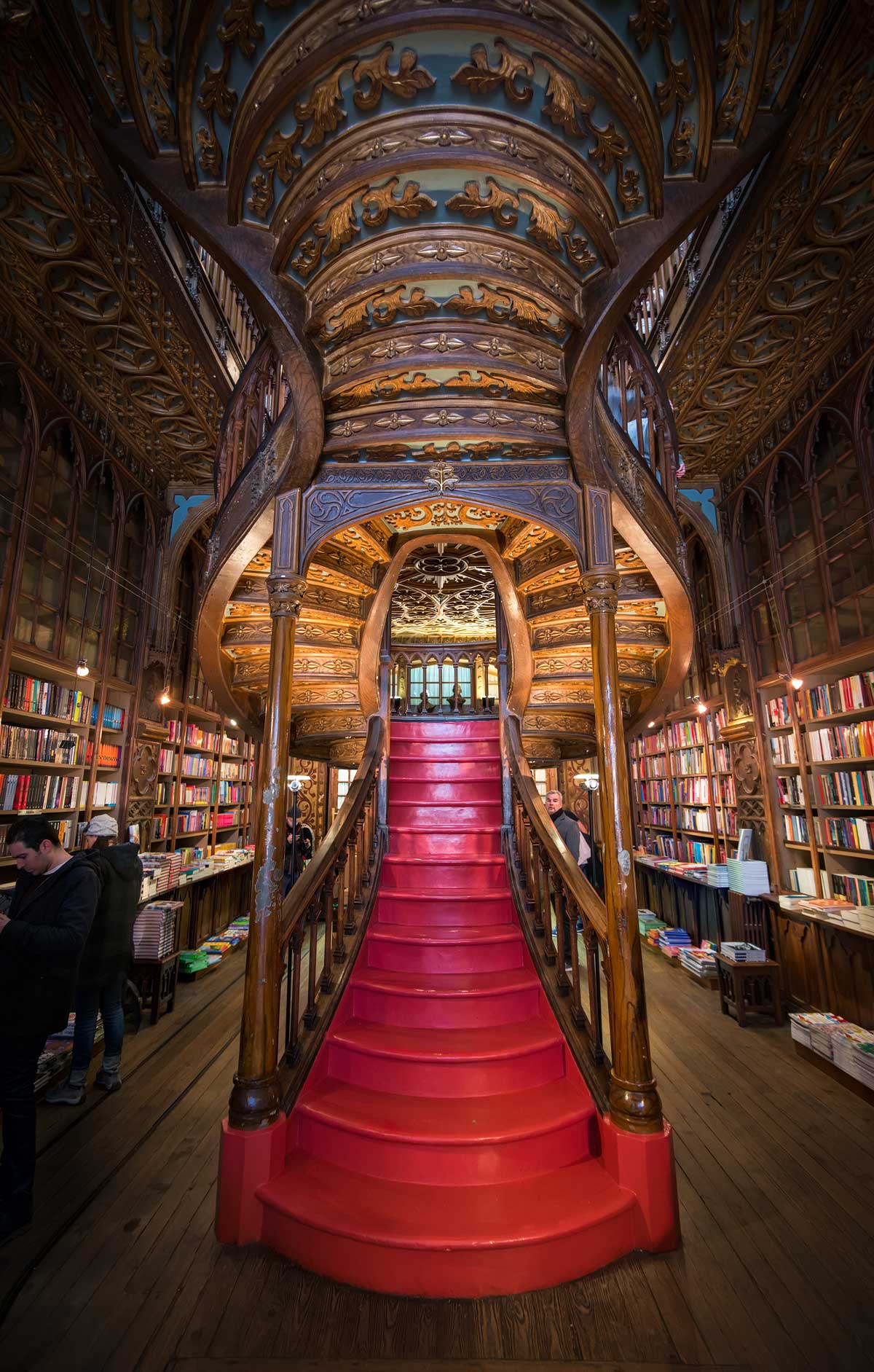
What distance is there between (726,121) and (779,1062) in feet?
15.3

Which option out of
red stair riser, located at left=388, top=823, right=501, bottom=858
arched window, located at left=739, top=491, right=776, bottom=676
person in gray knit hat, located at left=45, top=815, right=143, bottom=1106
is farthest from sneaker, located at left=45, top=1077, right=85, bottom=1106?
arched window, located at left=739, top=491, right=776, bottom=676

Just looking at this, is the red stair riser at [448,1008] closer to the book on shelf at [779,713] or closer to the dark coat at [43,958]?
the dark coat at [43,958]

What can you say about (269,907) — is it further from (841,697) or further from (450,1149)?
(841,697)

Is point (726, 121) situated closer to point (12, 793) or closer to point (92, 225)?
point (92, 225)

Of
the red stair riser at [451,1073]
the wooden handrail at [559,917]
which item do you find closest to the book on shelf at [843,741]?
the wooden handrail at [559,917]

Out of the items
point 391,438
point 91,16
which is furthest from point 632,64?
point 91,16

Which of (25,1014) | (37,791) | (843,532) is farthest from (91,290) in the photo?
(843,532)

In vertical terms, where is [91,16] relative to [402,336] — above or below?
above

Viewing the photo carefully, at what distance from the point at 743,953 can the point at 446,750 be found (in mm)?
2658

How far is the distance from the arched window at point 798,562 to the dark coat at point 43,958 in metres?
4.76

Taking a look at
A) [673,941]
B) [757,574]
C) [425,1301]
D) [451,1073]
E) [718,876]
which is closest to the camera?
[425,1301]

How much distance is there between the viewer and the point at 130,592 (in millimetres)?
5309

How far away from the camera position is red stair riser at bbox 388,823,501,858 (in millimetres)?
3877

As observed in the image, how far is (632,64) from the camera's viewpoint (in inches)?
71.5
